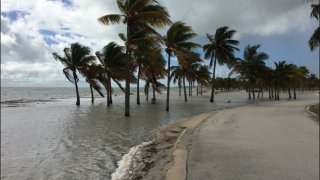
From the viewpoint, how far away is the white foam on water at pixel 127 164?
8.36 metres

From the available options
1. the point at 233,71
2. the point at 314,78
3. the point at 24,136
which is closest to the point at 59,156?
the point at 24,136

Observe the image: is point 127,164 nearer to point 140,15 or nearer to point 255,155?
point 255,155

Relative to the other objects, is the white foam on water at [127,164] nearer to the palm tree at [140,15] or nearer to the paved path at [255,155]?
the paved path at [255,155]

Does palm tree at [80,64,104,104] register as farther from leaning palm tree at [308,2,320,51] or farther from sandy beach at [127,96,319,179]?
sandy beach at [127,96,319,179]

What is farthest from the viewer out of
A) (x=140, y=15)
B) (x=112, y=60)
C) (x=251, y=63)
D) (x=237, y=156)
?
(x=251, y=63)

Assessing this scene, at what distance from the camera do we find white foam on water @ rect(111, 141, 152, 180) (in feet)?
27.4

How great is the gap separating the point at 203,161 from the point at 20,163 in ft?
15.5

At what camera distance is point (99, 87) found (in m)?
40.8

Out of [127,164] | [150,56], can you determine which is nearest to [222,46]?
[150,56]

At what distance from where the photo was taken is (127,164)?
9484mm

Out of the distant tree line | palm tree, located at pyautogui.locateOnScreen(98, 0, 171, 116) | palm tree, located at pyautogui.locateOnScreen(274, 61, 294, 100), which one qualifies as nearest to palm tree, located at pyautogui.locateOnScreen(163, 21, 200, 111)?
the distant tree line

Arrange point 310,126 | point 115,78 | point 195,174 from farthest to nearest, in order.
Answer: point 115,78 → point 310,126 → point 195,174

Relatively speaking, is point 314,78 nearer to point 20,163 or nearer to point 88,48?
point 88,48

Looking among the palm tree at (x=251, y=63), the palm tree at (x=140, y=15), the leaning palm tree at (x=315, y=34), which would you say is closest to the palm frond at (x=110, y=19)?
the palm tree at (x=140, y=15)
